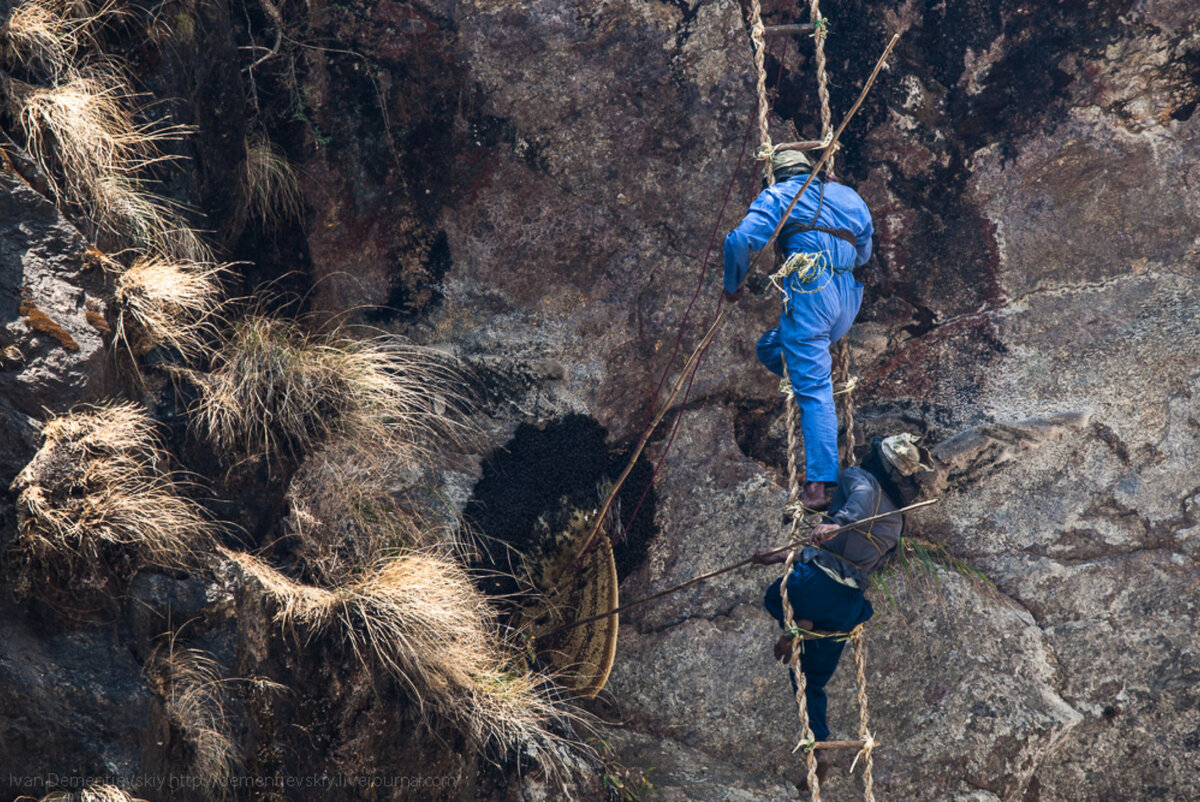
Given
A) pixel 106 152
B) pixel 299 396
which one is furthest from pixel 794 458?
pixel 106 152

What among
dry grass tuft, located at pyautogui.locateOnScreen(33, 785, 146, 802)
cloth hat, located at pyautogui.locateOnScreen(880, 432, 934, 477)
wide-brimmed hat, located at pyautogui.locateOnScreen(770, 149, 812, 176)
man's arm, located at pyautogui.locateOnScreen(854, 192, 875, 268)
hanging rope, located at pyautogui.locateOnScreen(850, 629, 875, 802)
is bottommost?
hanging rope, located at pyautogui.locateOnScreen(850, 629, 875, 802)

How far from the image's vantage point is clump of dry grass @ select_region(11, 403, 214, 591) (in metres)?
3.07

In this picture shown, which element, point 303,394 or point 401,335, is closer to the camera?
point 303,394

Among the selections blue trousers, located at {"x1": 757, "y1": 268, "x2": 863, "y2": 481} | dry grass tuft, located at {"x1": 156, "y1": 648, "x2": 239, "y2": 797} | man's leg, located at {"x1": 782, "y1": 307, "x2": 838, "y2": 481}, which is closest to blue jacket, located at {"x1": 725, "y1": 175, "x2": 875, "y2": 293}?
blue trousers, located at {"x1": 757, "y1": 268, "x2": 863, "y2": 481}

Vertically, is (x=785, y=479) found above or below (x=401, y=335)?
below

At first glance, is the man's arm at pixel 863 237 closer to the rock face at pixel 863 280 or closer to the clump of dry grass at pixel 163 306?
the rock face at pixel 863 280

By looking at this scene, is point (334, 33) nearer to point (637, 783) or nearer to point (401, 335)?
point (401, 335)

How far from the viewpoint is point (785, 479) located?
4809mm

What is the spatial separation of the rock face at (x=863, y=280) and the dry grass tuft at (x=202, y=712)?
1485 millimetres

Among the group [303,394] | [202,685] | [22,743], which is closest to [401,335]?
[303,394]

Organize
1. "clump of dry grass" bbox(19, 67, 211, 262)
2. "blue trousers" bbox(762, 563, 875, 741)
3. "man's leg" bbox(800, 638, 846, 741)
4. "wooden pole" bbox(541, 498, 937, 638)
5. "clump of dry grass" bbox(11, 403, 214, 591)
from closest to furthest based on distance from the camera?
"clump of dry grass" bbox(11, 403, 214, 591) < "clump of dry grass" bbox(19, 67, 211, 262) < "wooden pole" bbox(541, 498, 937, 638) < "blue trousers" bbox(762, 563, 875, 741) < "man's leg" bbox(800, 638, 846, 741)

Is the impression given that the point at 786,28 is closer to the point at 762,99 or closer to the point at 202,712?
the point at 762,99

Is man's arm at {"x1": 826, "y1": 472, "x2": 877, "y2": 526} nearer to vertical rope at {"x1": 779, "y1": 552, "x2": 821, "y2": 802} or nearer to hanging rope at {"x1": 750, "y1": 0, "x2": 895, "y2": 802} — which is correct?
hanging rope at {"x1": 750, "y1": 0, "x2": 895, "y2": 802}

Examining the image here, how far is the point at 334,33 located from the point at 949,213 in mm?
3202
